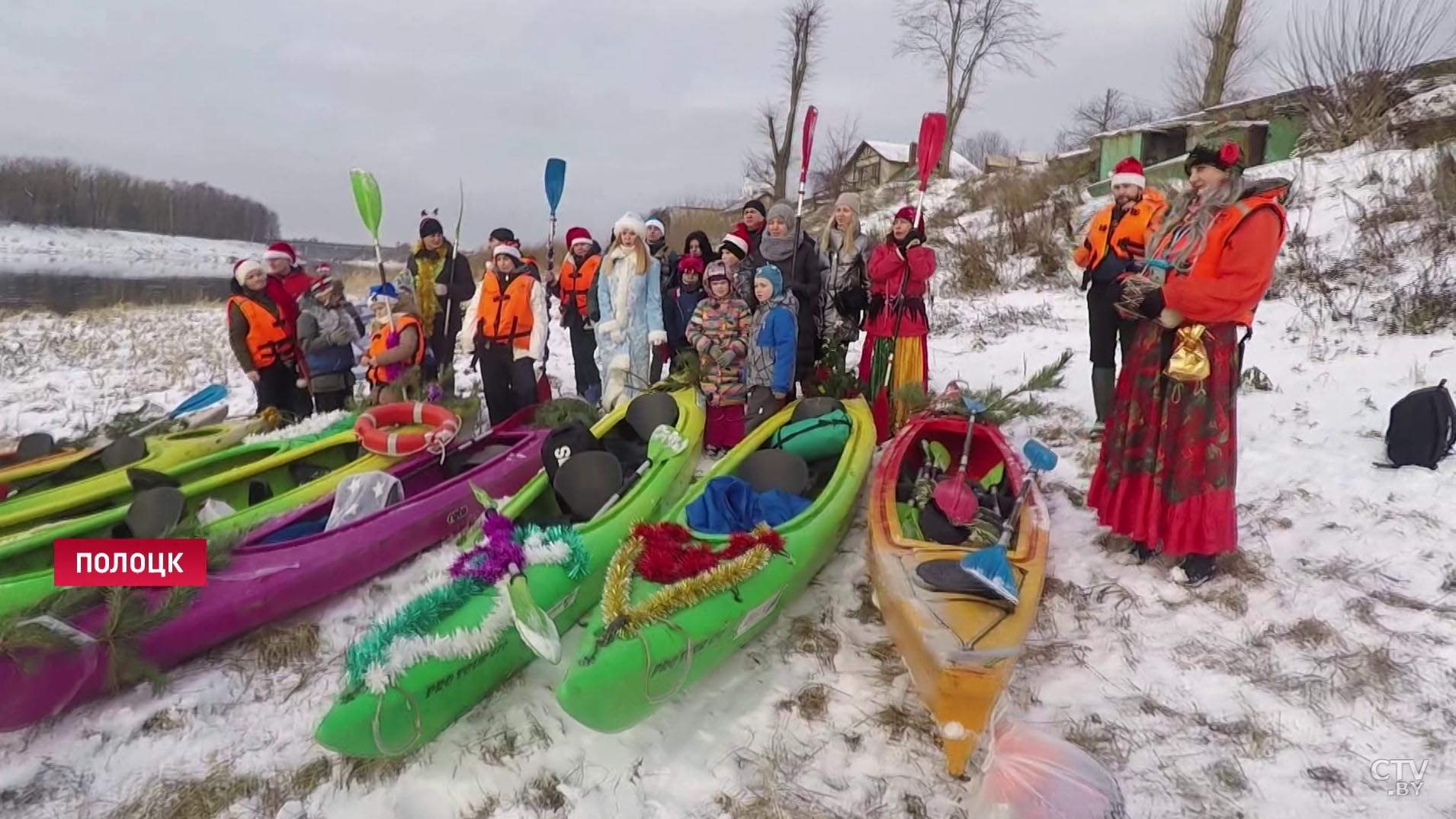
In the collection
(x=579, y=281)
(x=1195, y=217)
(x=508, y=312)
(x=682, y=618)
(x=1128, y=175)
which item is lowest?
(x=682, y=618)

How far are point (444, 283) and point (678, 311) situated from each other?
1.91 metres

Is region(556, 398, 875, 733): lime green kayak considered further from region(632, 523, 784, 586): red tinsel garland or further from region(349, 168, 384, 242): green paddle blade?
region(349, 168, 384, 242): green paddle blade

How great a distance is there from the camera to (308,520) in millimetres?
3512

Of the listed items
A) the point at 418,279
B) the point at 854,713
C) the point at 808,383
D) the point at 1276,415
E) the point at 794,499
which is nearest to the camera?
the point at 854,713

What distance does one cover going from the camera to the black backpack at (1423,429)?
12.1 ft

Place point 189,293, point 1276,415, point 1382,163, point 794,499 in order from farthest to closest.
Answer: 1. point 189,293
2. point 1382,163
3. point 1276,415
4. point 794,499

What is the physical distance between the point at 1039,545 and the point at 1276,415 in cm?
290

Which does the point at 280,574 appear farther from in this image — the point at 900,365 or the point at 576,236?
the point at 576,236

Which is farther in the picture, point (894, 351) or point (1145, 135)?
point (1145, 135)

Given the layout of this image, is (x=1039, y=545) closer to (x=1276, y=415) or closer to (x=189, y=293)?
(x=1276, y=415)

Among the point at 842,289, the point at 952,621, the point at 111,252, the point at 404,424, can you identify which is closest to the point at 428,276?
the point at 404,424

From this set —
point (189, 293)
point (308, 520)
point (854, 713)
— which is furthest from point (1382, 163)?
point (189, 293)

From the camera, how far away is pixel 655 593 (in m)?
2.44

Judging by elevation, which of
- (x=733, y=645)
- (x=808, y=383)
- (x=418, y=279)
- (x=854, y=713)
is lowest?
(x=854, y=713)
